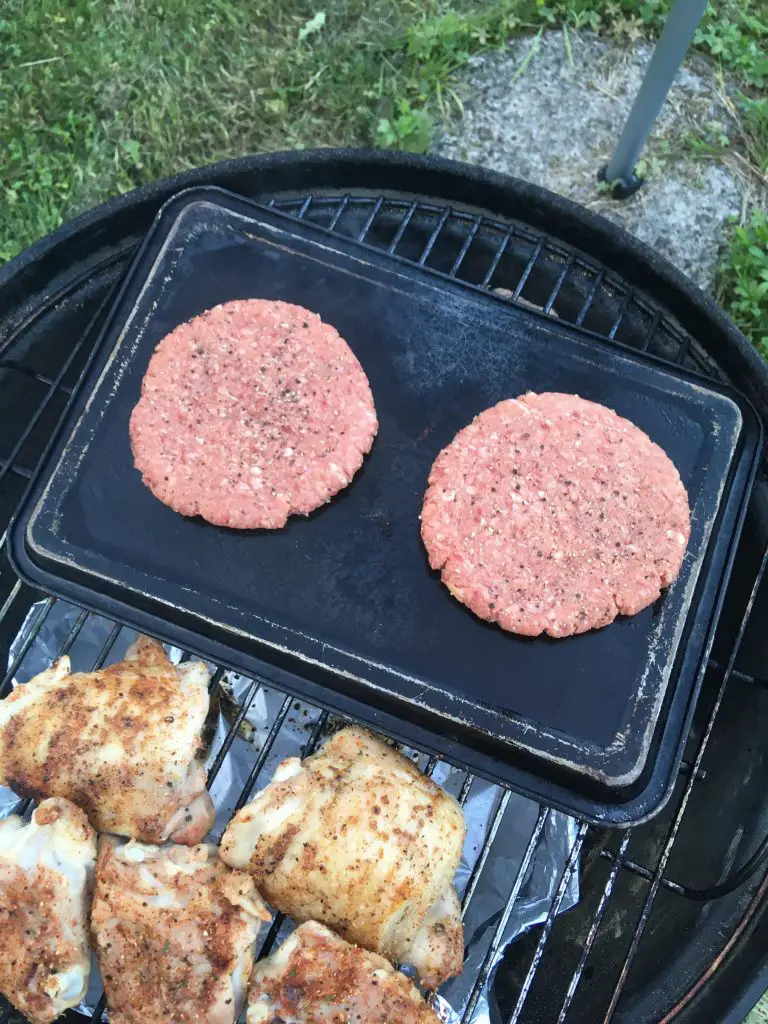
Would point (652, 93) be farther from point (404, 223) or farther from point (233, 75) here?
point (233, 75)

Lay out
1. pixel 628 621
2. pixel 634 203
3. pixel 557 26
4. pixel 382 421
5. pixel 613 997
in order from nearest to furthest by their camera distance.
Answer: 1. pixel 613 997
2. pixel 628 621
3. pixel 382 421
4. pixel 634 203
5. pixel 557 26

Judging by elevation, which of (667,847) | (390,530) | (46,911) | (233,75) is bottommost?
(46,911)

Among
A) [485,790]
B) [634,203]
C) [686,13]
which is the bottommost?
[485,790]

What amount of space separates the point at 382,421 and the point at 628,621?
93 cm

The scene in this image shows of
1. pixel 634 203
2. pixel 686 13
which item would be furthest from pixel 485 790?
pixel 634 203

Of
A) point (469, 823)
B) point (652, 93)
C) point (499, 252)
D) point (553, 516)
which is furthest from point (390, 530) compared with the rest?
point (652, 93)

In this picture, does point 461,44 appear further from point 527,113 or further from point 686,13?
point 686,13

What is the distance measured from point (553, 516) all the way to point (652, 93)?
1816 millimetres

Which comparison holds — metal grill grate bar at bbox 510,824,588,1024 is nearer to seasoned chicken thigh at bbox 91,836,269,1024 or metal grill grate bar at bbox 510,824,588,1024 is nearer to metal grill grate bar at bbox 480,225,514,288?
Answer: seasoned chicken thigh at bbox 91,836,269,1024

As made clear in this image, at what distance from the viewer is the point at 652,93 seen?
3.23 m

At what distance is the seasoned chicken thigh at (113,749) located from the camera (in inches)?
92.4

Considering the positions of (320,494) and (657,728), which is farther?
(320,494)

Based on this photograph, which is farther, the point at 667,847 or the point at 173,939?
the point at 667,847

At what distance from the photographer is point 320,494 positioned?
251 centimetres
